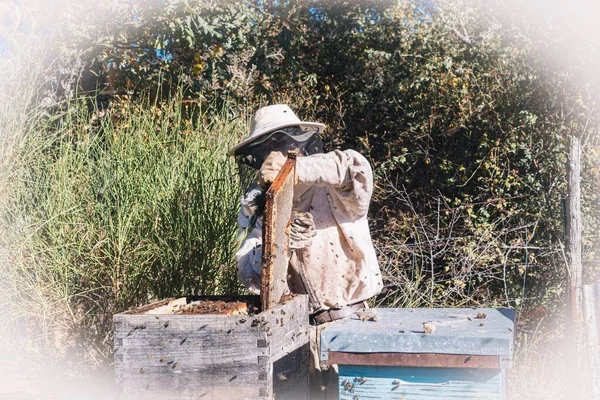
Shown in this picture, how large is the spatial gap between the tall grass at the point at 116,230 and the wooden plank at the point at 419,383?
4.98ft

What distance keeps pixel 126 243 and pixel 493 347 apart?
221cm

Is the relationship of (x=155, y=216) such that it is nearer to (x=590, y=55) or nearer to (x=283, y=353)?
(x=283, y=353)

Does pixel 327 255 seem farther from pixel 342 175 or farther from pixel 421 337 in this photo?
pixel 421 337

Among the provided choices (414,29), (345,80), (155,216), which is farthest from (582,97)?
(155,216)

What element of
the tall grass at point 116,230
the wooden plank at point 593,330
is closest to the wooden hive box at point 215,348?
the tall grass at point 116,230

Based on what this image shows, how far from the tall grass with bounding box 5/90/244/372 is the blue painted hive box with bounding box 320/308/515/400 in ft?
4.90

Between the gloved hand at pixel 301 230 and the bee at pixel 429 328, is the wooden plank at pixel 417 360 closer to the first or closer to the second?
the bee at pixel 429 328

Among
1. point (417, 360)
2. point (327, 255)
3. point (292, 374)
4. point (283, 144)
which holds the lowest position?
point (292, 374)

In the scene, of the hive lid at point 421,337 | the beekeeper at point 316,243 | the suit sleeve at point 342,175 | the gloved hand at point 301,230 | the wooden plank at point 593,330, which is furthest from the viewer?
the wooden plank at point 593,330

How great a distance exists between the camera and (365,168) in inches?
100.0

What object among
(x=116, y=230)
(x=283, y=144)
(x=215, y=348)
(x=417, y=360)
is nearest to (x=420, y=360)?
(x=417, y=360)

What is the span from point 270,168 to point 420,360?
0.84 meters

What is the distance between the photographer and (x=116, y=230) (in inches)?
146

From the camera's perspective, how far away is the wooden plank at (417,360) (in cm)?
201
